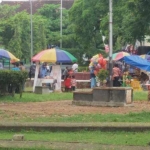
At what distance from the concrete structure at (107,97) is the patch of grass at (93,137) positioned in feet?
22.4

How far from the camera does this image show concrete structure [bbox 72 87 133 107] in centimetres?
1836

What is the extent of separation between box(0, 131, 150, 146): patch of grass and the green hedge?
8.95 metres

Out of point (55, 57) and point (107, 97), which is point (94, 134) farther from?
point (55, 57)

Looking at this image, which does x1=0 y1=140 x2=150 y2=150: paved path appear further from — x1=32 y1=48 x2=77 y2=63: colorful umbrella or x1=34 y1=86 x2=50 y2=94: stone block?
x1=32 y1=48 x2=77 y2=63: colorful umbrella

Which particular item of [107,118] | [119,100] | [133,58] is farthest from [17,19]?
[107,118]

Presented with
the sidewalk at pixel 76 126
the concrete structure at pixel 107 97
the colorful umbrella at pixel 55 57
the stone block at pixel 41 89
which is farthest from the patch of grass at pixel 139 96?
the sidewalk at pixel 76 126

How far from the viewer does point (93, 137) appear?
35.6 feet

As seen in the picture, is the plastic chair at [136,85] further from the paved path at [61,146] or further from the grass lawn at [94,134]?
the paved path at [61,146]

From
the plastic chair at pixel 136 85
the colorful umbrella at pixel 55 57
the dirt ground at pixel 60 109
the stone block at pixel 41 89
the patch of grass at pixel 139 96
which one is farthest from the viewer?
the plastic chair at pixel 136 85

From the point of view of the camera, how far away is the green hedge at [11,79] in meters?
20.6

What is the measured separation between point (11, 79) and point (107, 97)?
4.18 meters

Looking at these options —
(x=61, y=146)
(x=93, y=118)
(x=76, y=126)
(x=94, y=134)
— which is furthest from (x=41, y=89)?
(x=61, y=146)

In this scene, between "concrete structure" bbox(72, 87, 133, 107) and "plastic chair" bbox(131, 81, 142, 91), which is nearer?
"concrete structure" bbox(72, 87, 133, 107)

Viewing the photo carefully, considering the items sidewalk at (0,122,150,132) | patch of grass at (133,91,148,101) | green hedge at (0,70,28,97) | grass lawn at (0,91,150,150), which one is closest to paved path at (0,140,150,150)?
grass lawn at (0,91,150,150)
